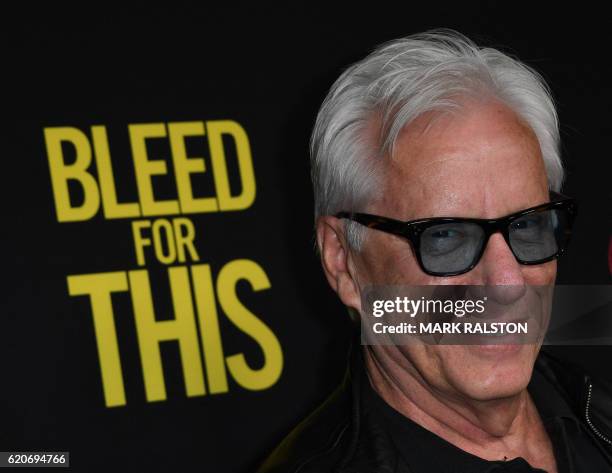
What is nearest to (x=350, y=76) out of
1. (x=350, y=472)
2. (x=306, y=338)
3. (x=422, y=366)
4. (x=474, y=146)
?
(x=474, y=146)

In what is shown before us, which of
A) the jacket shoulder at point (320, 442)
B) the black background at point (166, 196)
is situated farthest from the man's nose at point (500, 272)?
the black background at point (166, 196)

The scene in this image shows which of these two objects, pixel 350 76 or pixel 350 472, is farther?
pixel 350 76

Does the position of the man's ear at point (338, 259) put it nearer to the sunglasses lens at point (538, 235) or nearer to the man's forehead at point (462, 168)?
the man's forehead at point (462, 168)

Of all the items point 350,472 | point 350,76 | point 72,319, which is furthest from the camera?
point 72,319

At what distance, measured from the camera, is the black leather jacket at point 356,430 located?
1140mm

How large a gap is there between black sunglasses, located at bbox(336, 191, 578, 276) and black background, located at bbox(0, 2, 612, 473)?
0.94 meters

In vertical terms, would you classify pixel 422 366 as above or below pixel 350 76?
below

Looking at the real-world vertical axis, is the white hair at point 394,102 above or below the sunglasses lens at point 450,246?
above

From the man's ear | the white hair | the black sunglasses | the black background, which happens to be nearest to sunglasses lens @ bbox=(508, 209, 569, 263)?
the black sunglasses

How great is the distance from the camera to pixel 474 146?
1.13 meters

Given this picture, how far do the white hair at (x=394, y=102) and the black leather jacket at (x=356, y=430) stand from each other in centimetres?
23

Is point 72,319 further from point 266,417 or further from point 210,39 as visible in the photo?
point 210,39

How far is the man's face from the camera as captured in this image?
112 cm

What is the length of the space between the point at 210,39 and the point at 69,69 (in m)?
0.33
